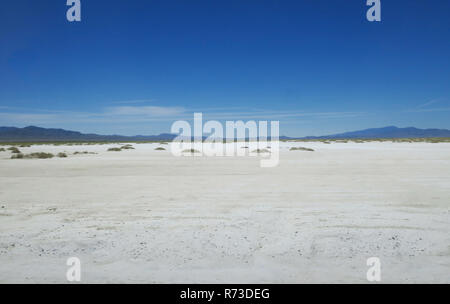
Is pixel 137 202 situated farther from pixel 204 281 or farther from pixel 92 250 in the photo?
pixel 204 281

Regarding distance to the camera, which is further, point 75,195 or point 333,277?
point 75,195

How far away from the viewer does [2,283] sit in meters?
3.87

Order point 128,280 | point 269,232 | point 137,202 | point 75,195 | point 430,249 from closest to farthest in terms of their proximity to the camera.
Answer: point 128,280 → point 430,249 → point 269,232 → point 137,202 → point 75,195

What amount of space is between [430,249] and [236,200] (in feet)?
15.5

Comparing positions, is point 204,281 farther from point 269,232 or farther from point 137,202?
point 137,202

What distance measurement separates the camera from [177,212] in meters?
7.20

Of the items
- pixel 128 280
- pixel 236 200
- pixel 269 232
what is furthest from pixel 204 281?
pixel 236 200
